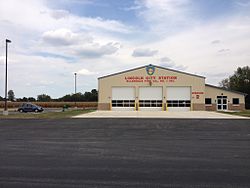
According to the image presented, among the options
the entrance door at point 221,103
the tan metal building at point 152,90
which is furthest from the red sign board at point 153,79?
the entrance door at point 221,103

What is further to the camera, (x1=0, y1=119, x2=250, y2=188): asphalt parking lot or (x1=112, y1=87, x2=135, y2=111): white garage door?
(x1=112, y1=87, x2=135, y2=111): white garage door

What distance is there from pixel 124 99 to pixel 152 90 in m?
4.53

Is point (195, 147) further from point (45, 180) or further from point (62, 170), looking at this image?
point (45, 180)

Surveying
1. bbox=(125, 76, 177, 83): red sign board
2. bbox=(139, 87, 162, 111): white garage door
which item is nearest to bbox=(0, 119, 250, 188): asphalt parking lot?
bbox=(139, 87, 162, 111): white garage door

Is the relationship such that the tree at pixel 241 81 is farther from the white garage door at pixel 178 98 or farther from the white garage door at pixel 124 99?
the white garage door at pixel 124 99

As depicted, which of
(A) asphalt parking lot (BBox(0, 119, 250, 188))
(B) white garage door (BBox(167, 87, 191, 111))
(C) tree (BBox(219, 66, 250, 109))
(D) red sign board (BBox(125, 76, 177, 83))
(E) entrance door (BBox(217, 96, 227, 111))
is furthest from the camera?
(C) tree (BBox(219, 66, 250, 109))

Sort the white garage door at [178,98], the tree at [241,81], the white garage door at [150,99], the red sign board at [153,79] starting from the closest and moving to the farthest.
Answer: the white garage door at [178,98] < the white garage door at [150,99] < the red sign board at [153,79] < the tree at [241,81]

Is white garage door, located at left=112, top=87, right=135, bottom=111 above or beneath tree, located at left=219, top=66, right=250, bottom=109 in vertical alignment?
beneath

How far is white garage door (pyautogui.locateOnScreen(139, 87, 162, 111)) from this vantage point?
4569cm

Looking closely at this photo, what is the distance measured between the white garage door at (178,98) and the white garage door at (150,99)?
1506 millimetres

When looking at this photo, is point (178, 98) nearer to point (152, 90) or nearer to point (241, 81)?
point (152, 90)

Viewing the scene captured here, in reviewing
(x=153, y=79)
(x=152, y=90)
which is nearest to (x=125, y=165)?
(x=152, y=90)

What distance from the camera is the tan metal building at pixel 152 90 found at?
45500 millimetres

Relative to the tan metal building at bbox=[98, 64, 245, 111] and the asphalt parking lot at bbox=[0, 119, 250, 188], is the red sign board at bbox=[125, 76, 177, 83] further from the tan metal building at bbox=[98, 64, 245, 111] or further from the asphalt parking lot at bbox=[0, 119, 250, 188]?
the asphalt parking lot at bbox=[0, 119, 250, 188]
